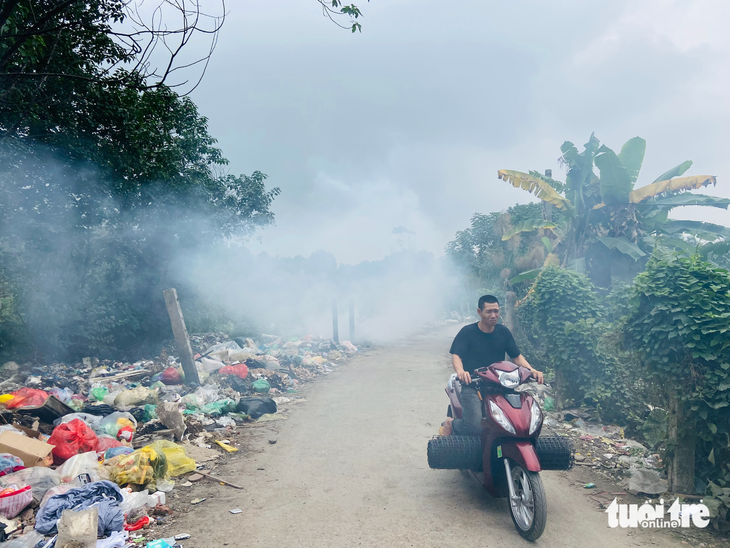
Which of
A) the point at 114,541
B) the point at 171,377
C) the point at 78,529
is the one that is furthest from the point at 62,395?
the point at 78,529

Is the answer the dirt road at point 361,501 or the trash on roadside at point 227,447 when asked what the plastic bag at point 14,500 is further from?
the trash on roadside at point 227,447

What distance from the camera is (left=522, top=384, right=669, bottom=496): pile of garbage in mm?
4297

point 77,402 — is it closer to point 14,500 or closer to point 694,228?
point 14,500

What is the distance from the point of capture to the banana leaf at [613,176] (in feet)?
35.2

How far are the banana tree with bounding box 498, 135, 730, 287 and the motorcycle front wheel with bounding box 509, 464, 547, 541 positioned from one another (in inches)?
342

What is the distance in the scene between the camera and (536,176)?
1225 centimetres

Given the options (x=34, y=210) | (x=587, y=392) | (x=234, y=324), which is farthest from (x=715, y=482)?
(x=234, y=324)

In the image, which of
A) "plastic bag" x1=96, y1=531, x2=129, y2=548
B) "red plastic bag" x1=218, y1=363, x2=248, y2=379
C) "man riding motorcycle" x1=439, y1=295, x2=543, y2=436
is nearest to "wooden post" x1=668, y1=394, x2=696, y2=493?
"man riding motorcycle" x1=439, y1=295, x2=543, y2=436

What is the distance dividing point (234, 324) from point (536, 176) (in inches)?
478

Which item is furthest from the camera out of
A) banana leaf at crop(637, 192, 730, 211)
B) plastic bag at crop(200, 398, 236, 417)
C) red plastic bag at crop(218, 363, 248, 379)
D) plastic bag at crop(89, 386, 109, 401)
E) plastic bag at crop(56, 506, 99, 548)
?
banana leaf at crop(637, 192, 730, 211)

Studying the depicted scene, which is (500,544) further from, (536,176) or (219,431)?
(536,176)

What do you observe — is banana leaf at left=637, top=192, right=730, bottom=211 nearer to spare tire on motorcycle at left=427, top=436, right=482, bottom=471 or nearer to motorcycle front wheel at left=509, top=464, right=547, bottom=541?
spare tire on motorcycle at left=427, top=436, right=482, bottom=471

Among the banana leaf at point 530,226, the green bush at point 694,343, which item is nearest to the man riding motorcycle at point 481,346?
the green bush at point 694,343

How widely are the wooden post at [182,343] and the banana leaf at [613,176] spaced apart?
411 inches
